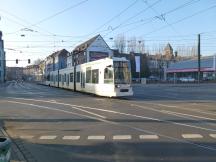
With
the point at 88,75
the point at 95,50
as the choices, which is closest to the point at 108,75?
the point at 88,75

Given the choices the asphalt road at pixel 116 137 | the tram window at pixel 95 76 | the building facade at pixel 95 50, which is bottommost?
the asphalt road at pixel 116 137

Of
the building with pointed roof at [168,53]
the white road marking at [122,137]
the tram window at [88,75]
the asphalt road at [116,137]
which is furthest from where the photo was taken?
the building with pointed roof at [168,53]

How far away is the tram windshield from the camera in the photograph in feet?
110

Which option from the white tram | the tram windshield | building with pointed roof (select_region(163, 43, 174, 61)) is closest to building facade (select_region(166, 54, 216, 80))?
building with pointed roof (select_region(163, 43, 174, 61))

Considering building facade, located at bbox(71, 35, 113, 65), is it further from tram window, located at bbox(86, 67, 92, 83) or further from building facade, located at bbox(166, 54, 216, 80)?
tram window, located at bbox(86, 67, 92, 83)

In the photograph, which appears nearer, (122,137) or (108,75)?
(122,137)

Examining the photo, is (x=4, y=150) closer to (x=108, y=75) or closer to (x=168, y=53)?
(x=108, y=75)

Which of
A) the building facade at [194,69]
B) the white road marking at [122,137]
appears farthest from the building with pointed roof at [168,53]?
the white road marking at [122,137]

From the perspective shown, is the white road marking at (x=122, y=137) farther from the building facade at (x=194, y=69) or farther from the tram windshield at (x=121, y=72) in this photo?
the building facade at (x=194, y=69)

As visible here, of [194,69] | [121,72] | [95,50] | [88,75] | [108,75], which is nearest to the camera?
[121,72]

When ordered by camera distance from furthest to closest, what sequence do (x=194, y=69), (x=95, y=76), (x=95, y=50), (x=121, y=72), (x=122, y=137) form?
1. (x=194, y=69)
2. (x=95, y=50)
3. (x=95, y=76)
4. (x=121, y=72)
5. (x=122, y=137)

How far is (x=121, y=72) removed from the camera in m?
33.8

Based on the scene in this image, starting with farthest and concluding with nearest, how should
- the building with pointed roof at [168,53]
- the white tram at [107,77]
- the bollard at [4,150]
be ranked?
the building with pointed roof at [168,53] → the white tram at [107,77] → the bollard at [4,150]

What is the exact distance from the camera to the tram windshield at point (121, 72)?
3353 centimetres
